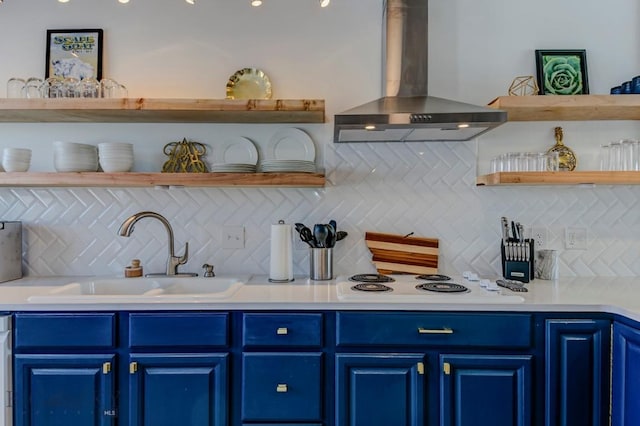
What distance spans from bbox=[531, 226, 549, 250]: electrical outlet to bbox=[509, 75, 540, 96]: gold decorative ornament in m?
0.76

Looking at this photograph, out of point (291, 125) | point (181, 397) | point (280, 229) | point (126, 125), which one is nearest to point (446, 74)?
point (291, 125)

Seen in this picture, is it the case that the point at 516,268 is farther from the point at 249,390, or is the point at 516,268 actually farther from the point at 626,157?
the point at 249,390

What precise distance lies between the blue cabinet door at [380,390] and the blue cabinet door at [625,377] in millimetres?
752

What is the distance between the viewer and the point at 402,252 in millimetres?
2393

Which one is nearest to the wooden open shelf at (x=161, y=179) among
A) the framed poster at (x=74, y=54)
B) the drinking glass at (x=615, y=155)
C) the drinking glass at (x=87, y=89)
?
the drinking glass at (x=87, y=89)

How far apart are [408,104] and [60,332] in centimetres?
185

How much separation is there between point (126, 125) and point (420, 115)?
1.67 metres

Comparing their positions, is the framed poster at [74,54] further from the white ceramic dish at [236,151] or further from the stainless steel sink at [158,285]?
the stainless steel sink at [158,285]

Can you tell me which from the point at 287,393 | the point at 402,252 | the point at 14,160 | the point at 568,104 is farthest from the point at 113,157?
the point at 568,104

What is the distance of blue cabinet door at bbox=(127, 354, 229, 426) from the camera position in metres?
1.72

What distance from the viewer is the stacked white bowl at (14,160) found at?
7.13ft

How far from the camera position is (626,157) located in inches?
86.7

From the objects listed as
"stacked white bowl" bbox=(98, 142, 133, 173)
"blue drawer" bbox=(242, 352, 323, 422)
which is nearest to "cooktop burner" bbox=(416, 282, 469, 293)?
"blue drawer" bbox=(242, 352, 323, 422)

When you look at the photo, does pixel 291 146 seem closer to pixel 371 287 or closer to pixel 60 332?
pixel 371 287
